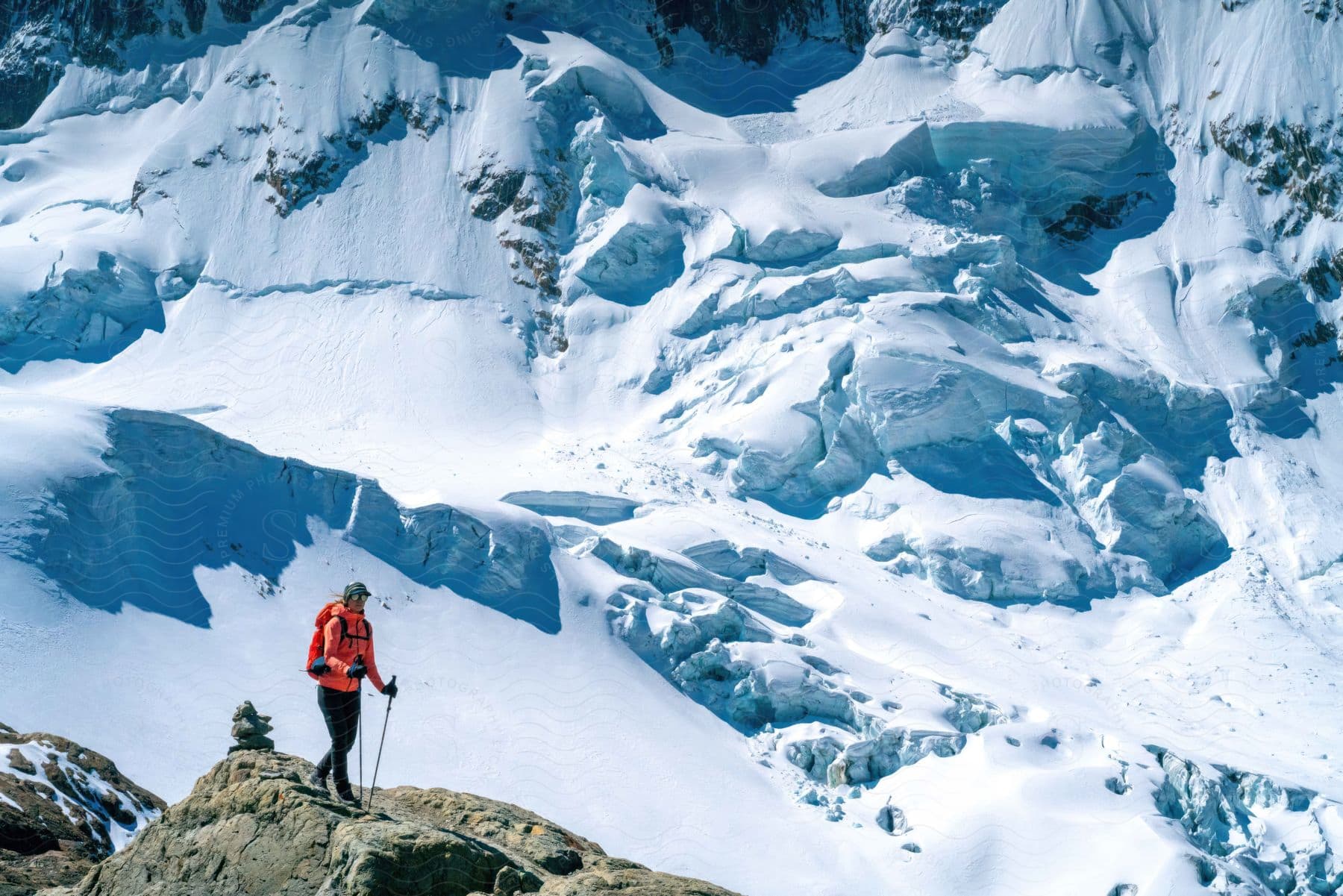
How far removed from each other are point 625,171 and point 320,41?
16.7m

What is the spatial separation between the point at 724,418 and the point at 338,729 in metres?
32.7

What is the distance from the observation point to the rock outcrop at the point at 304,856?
7.11 metres

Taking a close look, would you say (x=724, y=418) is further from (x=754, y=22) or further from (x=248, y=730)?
(x=248, y=730)

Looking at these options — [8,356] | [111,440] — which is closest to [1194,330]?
[111,440]

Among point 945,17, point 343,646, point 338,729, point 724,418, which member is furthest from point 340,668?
point 945,17

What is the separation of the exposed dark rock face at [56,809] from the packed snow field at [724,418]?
11.5m

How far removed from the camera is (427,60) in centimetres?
5522

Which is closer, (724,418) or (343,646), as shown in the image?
(343,646)

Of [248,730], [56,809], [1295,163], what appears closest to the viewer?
[248,730]

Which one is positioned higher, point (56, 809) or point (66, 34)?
point (56, 809)

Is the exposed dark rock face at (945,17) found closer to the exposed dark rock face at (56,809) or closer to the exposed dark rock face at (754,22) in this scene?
the exposed dark rock face at (754,22)

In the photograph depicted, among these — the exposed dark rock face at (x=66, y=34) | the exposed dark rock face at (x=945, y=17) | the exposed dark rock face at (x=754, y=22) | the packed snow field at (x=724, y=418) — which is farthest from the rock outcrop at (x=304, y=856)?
the exposed dark rock face at (x=66, y=34)

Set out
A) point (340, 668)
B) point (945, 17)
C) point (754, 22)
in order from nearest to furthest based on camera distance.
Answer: point (340, 668) < point (945, 17) < point (754, 22)

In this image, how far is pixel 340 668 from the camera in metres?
8.82
